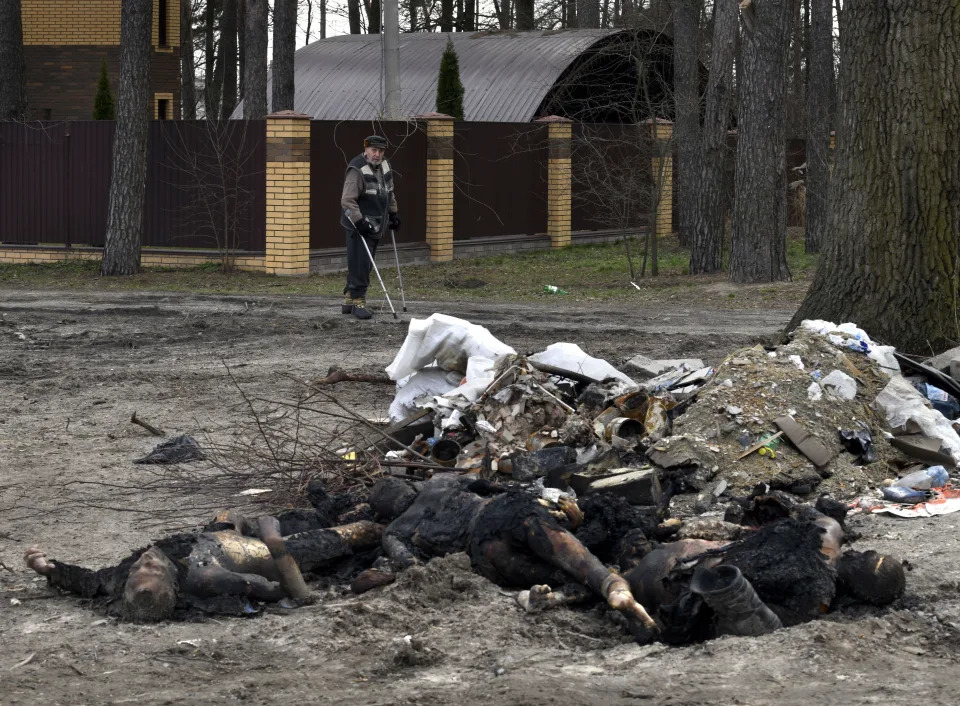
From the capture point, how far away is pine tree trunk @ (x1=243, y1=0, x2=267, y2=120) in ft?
82.4

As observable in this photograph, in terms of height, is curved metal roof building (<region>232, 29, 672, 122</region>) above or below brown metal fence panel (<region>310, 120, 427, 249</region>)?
above

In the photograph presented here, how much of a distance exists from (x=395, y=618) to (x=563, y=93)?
26.3m

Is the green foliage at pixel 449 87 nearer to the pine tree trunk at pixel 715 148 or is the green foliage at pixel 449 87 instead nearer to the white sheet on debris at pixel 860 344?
the pine tree trunk at pixel 715 148

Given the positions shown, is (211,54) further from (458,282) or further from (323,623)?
(323,623)

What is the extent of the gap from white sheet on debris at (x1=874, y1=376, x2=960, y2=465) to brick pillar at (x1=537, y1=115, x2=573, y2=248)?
58.3 feet

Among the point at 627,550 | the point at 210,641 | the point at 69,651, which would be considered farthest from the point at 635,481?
the point at 69,651

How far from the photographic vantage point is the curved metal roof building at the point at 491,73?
29.0 metres

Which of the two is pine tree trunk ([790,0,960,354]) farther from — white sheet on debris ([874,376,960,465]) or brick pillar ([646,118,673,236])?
brick pillar ([646,118,673,236])

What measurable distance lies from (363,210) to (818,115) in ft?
41.5

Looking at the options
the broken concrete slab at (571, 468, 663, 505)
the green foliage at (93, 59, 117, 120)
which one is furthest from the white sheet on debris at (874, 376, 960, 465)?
the green foliage at (93, 59, 117, 120)

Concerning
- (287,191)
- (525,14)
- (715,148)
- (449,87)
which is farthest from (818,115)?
(525,14)

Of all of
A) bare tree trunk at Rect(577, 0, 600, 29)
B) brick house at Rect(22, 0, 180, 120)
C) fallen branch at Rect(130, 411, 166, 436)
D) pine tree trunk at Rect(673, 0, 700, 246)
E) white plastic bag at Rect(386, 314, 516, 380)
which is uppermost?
bare tree trunk at Rect(577, 0, 600, 29)

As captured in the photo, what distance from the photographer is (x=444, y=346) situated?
8.59 m

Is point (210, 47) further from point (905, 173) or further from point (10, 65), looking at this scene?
point (905, 173)
